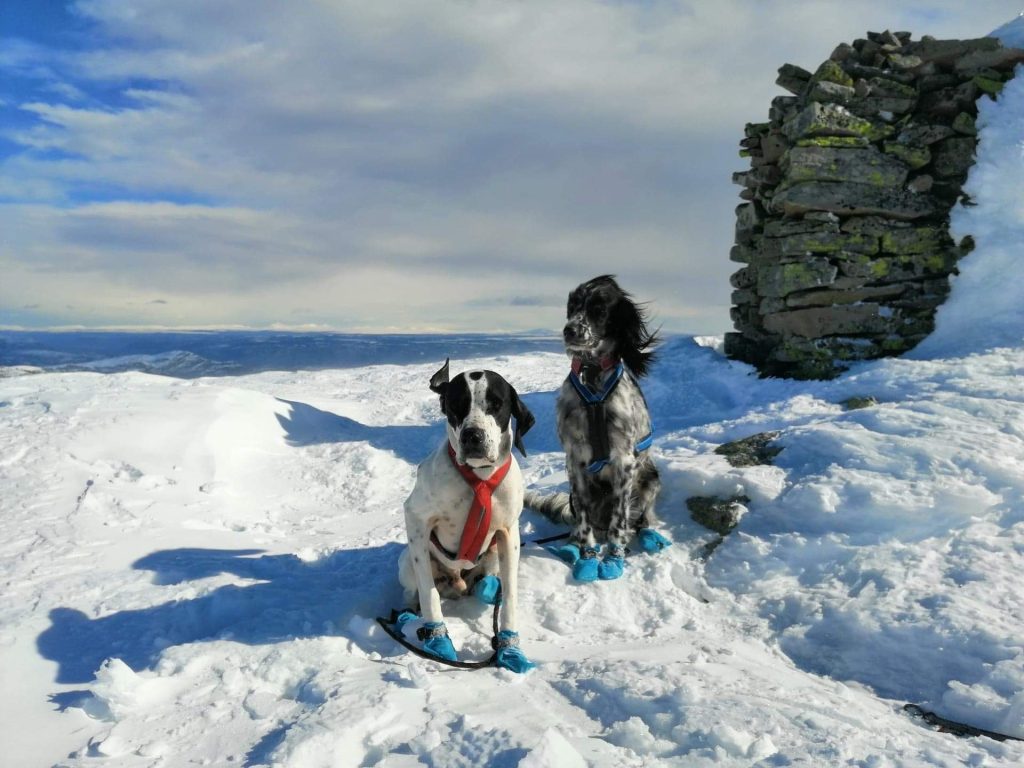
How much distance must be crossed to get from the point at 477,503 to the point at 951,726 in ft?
8.19

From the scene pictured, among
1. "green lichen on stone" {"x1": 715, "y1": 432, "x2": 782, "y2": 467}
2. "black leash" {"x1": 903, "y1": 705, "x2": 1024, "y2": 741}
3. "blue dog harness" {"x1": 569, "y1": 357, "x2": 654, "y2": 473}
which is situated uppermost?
"blue dog harness" {"x1": 569, "y1": 357, "x2": 654, "y2": 473}

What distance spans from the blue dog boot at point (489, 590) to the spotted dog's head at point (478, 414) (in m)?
0.91

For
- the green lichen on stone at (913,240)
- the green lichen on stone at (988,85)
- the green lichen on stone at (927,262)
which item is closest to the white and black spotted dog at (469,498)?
the green lichen on stone at (913,240)

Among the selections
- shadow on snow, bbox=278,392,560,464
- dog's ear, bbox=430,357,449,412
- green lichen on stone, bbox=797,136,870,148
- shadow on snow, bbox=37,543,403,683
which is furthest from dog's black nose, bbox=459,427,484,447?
green lichen on stone, bbox=797,136,870,148

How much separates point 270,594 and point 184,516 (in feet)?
9.41

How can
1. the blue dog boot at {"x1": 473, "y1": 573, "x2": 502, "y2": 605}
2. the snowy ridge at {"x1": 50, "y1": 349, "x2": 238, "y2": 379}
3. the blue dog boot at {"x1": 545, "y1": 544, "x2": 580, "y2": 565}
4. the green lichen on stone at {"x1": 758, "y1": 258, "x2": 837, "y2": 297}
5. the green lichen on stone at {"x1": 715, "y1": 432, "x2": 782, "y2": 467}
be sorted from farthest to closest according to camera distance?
the snowy ridge at {"x1": 50, "y1": 349, "x2": 238, "y2": 379}
the green lichen on stone at {"x1": 758, "y1": 258, "x2": 837, "y2": 297}
the green lichen on stone at {"x1": 715, "y1": 432, "x2": 782, "y2": 467}
the blue dog boot at {"x1": 545, "y1": 544, "x2": 580, "y2": 565}
the blue dog boot at {"x1": 473, "y1": 573, "x2": 502, "y2": 605}

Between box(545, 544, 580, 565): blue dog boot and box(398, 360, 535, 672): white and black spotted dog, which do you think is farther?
box(545, 544, 580, 565): blue dog boot

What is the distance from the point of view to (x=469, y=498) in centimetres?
379

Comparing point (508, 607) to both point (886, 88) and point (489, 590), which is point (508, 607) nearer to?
point (489, 590)

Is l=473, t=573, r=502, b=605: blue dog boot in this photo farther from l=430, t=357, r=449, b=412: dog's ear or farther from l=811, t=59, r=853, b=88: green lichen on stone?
l=811, t=59, r=853, b=88: green lichen on stone

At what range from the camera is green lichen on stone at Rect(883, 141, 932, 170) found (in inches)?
392

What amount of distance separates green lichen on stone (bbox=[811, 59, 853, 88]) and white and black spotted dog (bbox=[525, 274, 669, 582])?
7.38 m

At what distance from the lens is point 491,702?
3.15 m

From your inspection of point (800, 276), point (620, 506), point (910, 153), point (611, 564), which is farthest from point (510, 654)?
point (910, 153)
